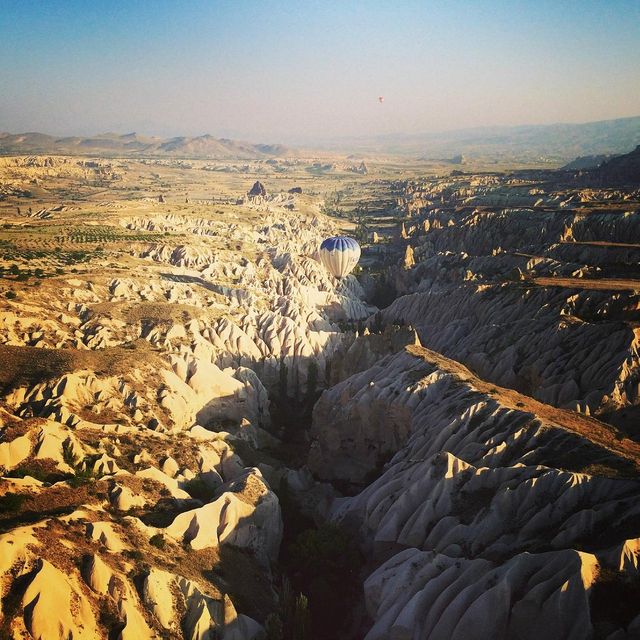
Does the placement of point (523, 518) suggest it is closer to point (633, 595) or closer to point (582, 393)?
point (633, 595)

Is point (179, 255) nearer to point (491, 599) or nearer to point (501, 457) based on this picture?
point (501, 457)

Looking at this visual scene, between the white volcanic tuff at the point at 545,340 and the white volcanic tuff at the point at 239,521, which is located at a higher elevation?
the white volcanic tuff at the point at 545,340

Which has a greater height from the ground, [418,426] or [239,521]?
[418,426]

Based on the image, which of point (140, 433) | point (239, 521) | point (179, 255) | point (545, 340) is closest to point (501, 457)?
point (239, 521)

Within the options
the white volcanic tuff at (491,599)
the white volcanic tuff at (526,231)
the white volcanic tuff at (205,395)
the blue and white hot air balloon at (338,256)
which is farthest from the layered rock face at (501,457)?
the blue and white hot air balloon at (338,256)

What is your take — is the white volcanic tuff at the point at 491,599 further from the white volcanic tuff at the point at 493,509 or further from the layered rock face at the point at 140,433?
the layered rock face at the point at 140,433
